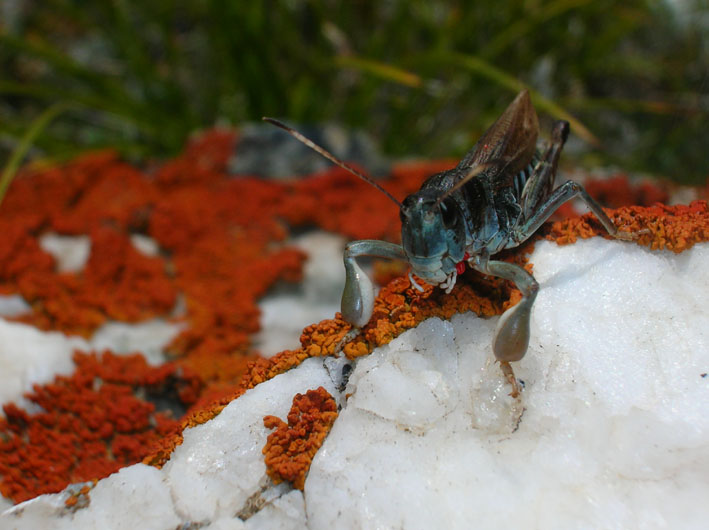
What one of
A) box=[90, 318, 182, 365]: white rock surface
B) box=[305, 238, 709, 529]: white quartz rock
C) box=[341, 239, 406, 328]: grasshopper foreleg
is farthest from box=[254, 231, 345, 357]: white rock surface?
box=[305, 238, 709, 529]: white quartz rock

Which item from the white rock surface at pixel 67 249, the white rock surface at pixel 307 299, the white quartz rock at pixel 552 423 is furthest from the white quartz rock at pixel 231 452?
the white rock surface at pixel 67 249

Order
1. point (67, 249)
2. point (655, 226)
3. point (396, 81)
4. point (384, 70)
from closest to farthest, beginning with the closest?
1. point (655, 226)
2. point (67, 249)
3. point (384, 70)
4. point (396, 81)

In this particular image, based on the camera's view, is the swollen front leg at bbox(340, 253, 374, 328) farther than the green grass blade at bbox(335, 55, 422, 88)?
No

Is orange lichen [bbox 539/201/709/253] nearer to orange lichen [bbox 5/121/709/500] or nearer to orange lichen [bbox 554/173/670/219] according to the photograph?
orange lichen [bbox 5/121/709/500]

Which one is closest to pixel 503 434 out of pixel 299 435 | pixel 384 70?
pixel 299 435

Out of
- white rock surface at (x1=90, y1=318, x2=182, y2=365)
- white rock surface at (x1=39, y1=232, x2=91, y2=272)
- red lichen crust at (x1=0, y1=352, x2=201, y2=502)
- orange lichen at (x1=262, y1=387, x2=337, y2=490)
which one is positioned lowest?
white rock surface at (x1=39, y1=232, x2=91, y2=272)

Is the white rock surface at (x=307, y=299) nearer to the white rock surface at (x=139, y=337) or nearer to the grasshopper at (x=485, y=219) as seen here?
the white rock surface at (x=139, y=337)

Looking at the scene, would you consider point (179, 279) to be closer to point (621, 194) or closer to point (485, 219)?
point (485, 219)

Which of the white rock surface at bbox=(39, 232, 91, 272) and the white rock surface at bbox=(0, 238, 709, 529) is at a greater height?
the white rock surface at bbox=(0, 238, 709, 529)
